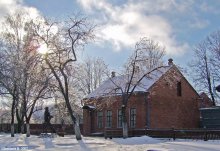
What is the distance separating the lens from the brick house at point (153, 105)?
1631 inches

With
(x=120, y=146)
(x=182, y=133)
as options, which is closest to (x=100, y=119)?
(x=182, y=133)

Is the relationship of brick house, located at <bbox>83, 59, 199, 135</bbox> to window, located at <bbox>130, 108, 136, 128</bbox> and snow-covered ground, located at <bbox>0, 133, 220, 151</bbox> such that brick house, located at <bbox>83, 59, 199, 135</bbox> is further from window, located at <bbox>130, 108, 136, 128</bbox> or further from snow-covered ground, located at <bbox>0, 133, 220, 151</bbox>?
snow-covered ground, located at <bbox>0, 133, 220, 151</bbox>

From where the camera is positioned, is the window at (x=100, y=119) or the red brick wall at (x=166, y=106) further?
the window at (x=100, y=119)

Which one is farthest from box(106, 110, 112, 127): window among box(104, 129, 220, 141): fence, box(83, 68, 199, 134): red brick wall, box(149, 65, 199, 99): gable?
box(149, 65, 199, 99): gable

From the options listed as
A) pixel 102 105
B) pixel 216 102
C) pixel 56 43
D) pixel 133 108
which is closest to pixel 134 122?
pixel 133 108

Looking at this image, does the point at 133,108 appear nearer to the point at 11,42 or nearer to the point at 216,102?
the point at 11,42

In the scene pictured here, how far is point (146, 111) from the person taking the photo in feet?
136

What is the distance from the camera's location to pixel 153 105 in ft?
138

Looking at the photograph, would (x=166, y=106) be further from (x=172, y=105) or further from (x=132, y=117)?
(x=132, y=117)

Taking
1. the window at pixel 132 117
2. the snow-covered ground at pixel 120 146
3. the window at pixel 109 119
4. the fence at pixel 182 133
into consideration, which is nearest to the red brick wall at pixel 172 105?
the window at pixel 132 117

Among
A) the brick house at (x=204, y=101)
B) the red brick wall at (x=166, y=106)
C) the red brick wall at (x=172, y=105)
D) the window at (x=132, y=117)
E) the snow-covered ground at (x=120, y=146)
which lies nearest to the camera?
the snow-covered ground at (x=120, y=146)

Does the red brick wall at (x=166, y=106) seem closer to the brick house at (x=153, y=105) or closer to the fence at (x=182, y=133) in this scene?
the brick house at (x=153, y=105)

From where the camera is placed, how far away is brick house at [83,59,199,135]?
136ft

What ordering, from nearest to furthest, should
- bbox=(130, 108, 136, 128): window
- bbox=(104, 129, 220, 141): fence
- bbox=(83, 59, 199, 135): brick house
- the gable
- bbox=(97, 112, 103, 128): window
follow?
bbox=(104, 129, 220, 141): fence, the gable, bbox=(83, 59, 199, 135): brick house, bbox=(130, 108, 136, 128): window, bbox=(97, 112, 103, 128): window
